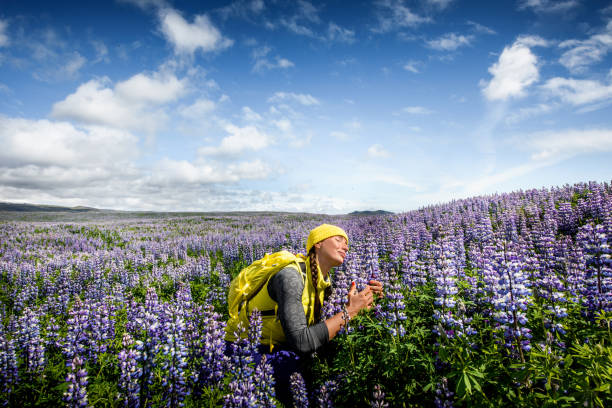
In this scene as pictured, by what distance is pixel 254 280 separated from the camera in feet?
15.2

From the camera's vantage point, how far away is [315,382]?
4520 mm

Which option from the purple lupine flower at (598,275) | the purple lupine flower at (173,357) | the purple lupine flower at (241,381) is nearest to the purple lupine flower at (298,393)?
the purple lupine flower at (241,381)

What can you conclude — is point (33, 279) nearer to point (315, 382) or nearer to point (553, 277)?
point (315, 382)

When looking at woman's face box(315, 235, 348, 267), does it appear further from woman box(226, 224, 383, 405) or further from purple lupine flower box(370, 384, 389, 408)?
purple lupine flower box(370, 384, 389, 408)

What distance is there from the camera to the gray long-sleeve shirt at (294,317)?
398 centimetres

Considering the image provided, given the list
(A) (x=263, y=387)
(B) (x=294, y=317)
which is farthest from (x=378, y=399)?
(B) (x=294, y=317)

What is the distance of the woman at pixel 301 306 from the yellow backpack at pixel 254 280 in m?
0.11

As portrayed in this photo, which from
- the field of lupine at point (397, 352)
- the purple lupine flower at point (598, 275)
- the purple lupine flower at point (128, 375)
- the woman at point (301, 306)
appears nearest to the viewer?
the field of lupine at point (397, 352)

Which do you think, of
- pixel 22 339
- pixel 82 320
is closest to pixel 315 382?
pixel 82 320

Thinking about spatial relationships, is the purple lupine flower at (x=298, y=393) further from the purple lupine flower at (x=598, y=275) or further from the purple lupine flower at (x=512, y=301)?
the purple lupine flower at (x=598, y=275)

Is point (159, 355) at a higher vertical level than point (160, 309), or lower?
lower

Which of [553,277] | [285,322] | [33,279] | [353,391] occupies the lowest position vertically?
[33,279]

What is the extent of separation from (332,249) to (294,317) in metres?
1.33

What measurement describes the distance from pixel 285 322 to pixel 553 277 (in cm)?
445
